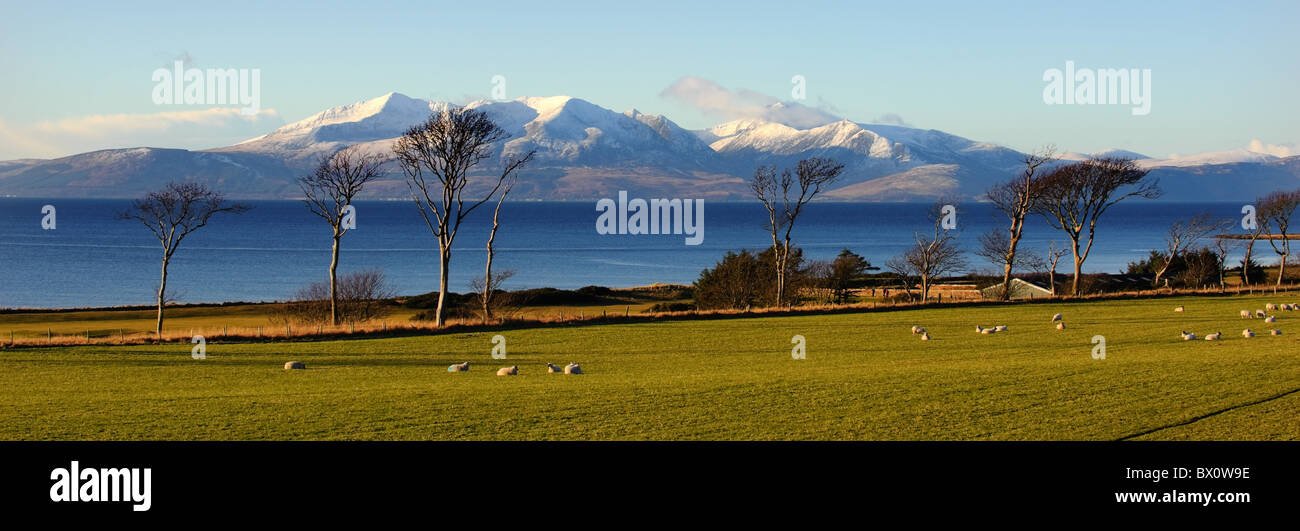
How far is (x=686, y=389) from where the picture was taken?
1881 centimetres

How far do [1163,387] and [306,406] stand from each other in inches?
588

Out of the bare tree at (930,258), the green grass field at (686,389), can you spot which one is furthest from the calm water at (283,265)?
the green grass field at (686,389)

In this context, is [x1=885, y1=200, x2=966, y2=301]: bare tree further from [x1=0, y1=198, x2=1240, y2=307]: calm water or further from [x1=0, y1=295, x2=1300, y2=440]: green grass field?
[x1=0, y1=198, x2=1240, y2=307]: calm water

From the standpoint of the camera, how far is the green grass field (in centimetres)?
1434

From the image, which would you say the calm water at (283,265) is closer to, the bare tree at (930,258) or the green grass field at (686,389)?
the bare tree at (930,258)

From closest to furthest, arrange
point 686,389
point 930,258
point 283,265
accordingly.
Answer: point 686,389
point 930,258
point 283,265

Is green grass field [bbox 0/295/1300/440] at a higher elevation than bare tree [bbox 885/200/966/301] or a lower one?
lower

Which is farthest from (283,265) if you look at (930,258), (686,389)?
(686,389)

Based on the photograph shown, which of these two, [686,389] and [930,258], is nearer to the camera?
[686,389]

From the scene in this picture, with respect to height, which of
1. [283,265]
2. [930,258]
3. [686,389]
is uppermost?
[930,258]

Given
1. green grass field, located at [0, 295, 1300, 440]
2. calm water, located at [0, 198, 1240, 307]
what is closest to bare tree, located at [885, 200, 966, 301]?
green grass field, located at [0, 295, 1300, 440]

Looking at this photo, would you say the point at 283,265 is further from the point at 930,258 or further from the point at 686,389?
the point at 686,389
